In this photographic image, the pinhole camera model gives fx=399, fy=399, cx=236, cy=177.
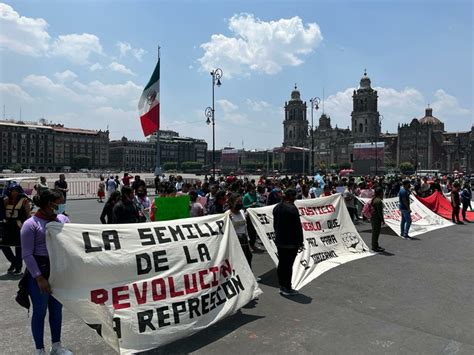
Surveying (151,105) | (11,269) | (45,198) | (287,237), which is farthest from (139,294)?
(151,105)

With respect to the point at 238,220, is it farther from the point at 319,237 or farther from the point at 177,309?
the point at 319,237

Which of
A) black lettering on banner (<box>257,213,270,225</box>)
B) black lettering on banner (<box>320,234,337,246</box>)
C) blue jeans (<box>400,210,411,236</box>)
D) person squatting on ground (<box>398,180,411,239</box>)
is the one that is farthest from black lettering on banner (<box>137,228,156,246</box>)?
blue jeans (<box>400,210,411,236</box>)

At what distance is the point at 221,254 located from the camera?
5422 mm

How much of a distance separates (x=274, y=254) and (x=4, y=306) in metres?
4.19

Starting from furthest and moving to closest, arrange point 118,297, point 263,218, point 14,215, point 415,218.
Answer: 1. point 415,218
2. point 263,218
3. point 14,215
4. point 118,297

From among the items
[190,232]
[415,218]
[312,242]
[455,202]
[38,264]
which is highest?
[190,232]

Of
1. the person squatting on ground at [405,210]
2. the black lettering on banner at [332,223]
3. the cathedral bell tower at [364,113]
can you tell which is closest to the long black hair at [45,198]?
the black lettering on banner at [332,223]

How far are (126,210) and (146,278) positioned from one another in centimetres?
269

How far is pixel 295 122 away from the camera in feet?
470

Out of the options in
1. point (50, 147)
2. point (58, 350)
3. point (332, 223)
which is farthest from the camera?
point (50, 147)

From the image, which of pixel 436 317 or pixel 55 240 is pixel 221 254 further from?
pixel 436 317

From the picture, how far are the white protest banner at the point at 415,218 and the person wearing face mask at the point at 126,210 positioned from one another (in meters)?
8.48

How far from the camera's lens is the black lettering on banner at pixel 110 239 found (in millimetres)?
4312

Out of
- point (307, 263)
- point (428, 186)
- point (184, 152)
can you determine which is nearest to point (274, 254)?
point (307, 263)
